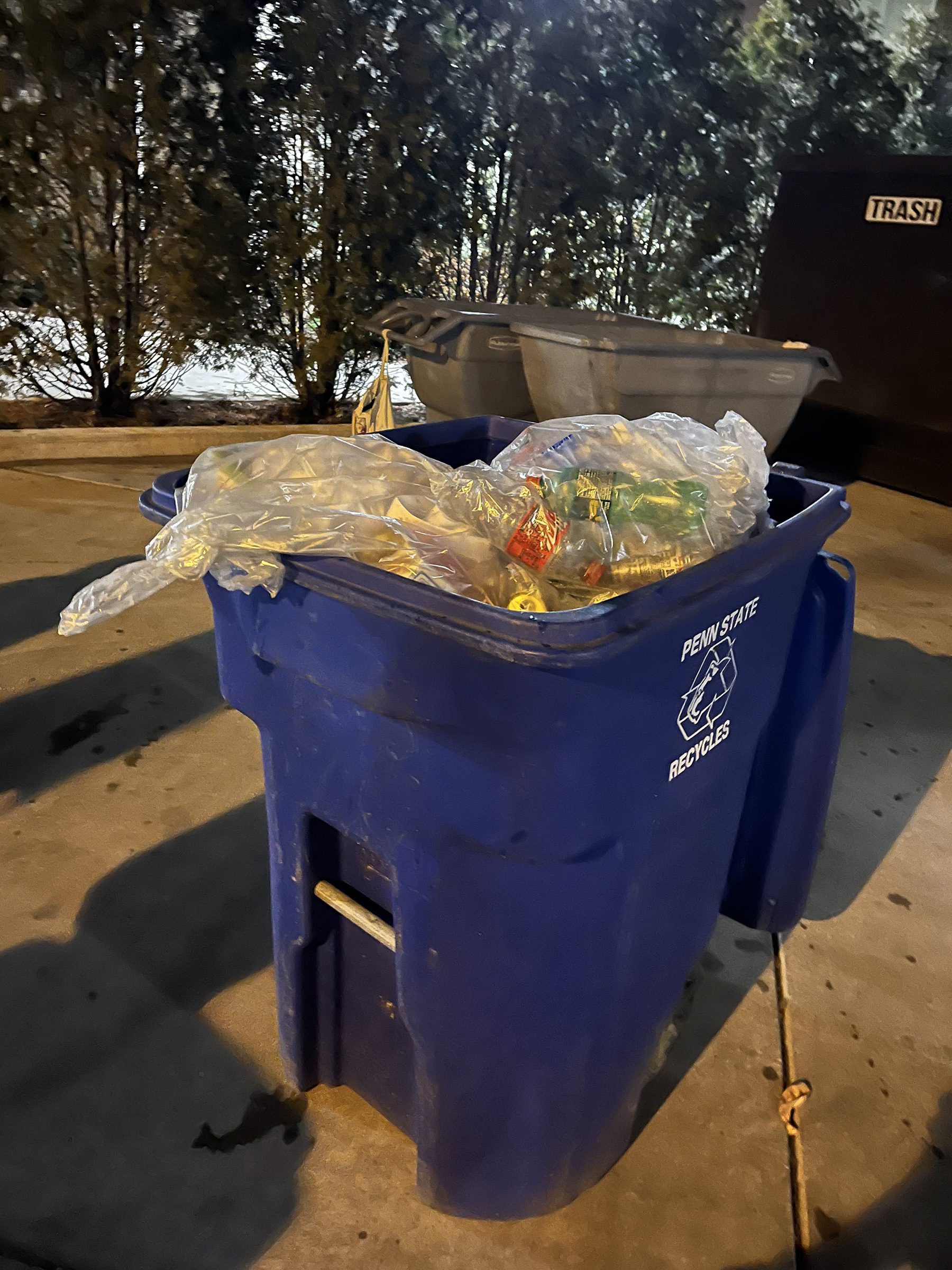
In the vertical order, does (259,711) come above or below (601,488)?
below

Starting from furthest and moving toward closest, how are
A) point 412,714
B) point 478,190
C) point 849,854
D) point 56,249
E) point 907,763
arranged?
point 478,190 → point 56,249 → point 907,763 → point 849,854 → point 412,714

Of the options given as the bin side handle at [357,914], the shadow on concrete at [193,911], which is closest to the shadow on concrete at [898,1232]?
the bin side handle at [357,914]

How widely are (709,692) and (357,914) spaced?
53 centimetres

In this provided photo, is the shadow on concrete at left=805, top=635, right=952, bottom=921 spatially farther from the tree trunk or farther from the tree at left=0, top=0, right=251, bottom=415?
the tree trunk

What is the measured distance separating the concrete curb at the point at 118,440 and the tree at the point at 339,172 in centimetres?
69

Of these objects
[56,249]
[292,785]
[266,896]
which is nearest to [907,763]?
[266,896]

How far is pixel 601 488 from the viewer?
1046mm

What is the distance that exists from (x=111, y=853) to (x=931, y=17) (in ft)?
25.8

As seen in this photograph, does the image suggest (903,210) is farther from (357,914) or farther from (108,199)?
(357,914)

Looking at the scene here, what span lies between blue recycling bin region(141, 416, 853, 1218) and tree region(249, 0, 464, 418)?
13.4ft

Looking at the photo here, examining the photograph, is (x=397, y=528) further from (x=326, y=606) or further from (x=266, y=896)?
(x=266, y=896)

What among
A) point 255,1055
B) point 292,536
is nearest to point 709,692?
point 292,536

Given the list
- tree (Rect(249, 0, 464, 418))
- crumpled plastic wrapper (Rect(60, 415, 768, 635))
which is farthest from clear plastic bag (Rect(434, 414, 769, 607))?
tree (Rect(249, 0, 464, 418))

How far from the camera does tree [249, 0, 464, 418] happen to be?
477cm
